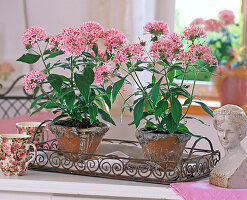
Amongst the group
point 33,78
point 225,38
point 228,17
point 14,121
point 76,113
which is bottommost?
point 14,121

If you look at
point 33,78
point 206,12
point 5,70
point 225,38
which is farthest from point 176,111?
point 5,70

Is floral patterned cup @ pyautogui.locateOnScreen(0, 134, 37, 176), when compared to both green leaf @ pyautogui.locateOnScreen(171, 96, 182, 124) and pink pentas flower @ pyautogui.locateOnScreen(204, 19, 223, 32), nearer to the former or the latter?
green leaf @ pyautogui.locateOnScreen(171, 96, 182, 124)

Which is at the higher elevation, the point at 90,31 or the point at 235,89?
the point at 90,31

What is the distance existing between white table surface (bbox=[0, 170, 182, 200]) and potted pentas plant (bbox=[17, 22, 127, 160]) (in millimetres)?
125

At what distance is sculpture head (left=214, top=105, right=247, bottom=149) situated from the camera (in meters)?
1.11

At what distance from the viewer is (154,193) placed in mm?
1124

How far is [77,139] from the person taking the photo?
1.29m

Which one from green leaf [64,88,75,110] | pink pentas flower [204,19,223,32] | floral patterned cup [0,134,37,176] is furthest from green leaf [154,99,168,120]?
pink pentas flower [204,19,223,32]

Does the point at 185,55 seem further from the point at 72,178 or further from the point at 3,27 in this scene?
the point at 3,27

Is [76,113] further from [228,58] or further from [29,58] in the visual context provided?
[228,58]

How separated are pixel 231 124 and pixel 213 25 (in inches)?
59.4

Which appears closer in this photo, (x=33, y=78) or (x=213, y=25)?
(x=33, y=78)

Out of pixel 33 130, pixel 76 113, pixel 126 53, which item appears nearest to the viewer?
pixel 126 53

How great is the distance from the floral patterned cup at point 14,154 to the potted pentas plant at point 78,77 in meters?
0.12
